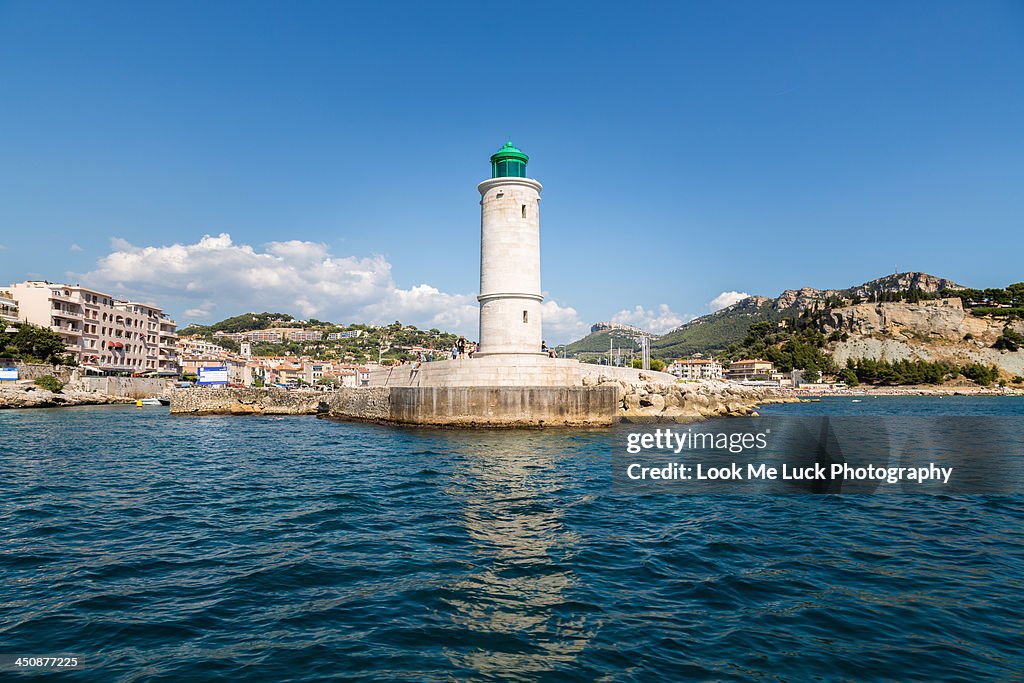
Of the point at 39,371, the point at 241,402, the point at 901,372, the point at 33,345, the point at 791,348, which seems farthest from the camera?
the point at 791,348

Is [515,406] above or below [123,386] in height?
below

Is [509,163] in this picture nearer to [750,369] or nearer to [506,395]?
[506,395]

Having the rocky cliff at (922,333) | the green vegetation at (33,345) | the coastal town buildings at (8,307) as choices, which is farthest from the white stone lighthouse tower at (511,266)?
the rocky cliff at (922,333)

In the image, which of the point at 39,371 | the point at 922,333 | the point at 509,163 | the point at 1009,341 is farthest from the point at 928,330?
the point at 39,371

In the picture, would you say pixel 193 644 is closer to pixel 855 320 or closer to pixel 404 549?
pixel 404 549

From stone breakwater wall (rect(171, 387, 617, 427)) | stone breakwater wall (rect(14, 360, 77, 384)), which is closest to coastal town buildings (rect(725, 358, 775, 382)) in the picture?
stone breakwater wall (rect(171, 387, 617, 427))

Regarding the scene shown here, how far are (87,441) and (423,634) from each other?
2490 cm

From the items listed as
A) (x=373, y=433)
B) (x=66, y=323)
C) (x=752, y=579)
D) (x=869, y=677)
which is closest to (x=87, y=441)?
(x=373, y=433)

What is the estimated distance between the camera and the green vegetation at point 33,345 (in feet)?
189

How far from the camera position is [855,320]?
146 metres

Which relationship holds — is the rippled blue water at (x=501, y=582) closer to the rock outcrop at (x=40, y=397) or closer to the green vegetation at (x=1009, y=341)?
the rock outcrop at (x=40, y=397)

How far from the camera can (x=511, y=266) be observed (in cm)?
2988

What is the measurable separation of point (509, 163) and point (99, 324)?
67.9 meters

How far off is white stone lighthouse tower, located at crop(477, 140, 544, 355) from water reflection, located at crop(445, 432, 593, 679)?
16228 mm
